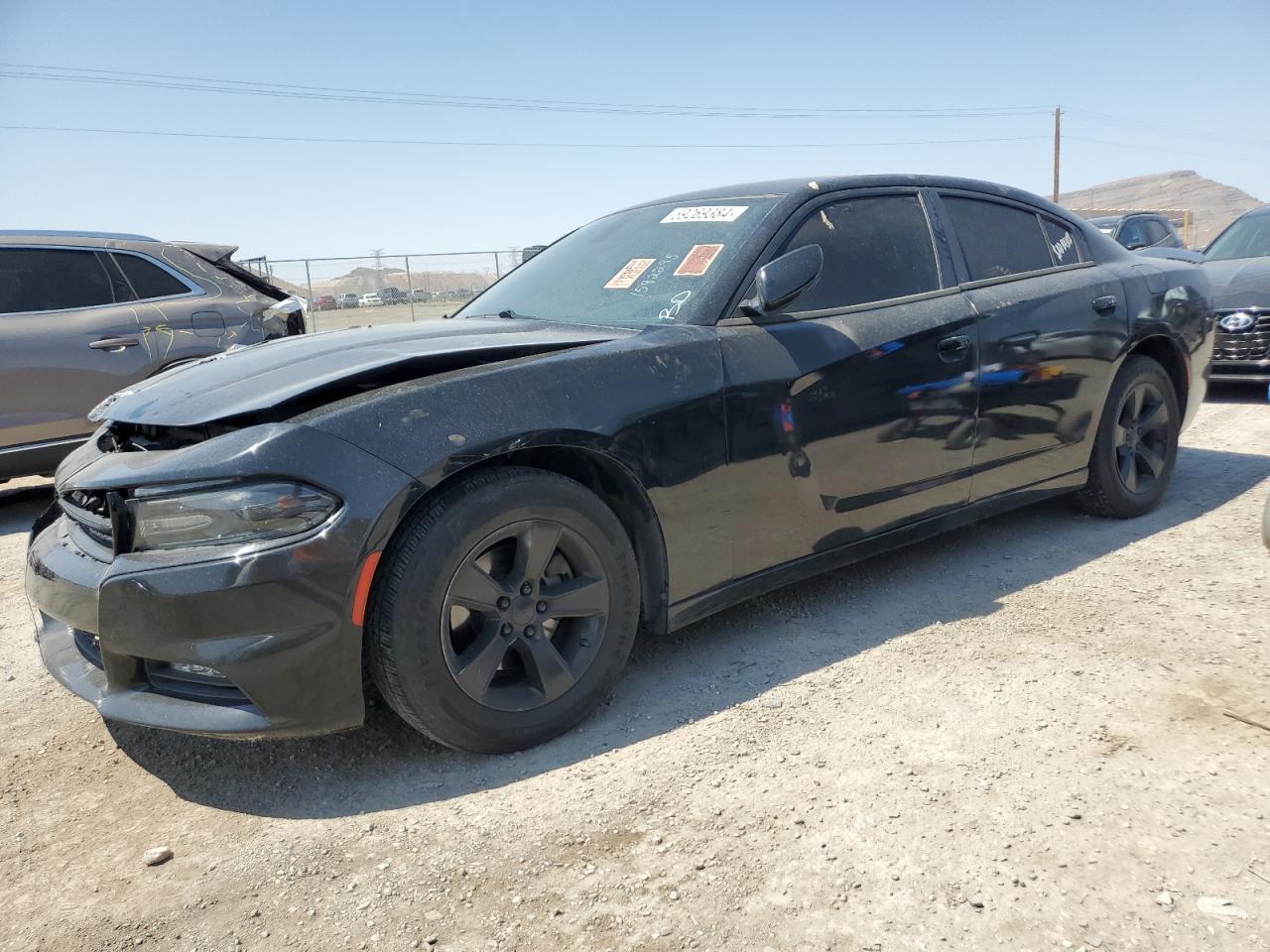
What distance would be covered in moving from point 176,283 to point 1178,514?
6064mm

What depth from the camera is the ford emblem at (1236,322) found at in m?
7.39

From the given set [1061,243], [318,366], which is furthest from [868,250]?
[318,366]

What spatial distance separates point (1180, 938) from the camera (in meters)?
1.72

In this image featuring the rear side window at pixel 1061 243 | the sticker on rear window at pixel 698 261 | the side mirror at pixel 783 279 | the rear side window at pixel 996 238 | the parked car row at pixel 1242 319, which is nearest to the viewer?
the side mirror at pixel 783 279

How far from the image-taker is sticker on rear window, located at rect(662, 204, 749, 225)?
331 cm

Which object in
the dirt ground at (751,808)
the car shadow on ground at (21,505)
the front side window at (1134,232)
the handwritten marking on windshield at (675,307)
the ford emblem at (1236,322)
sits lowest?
the dirt ground at (751,808)

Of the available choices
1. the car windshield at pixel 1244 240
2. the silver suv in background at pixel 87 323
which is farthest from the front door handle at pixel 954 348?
the car windshield at pixel 1244 240

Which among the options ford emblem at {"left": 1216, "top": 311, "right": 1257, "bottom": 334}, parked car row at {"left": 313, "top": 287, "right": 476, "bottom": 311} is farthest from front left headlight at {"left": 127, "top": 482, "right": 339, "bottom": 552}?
parked car row at {"left": 313, "top": 287, "right": 476, "bottom": 311}

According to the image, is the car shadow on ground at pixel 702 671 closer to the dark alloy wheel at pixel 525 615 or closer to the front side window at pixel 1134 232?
the dark alloy wheel at pixel 525 615

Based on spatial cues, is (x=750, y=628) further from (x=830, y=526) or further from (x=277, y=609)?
(x=277, y=609)

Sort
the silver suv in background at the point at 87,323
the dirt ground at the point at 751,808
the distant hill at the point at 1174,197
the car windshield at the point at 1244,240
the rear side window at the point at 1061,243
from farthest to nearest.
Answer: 1. the distant hill at the point at 1174,197
2. the car windshield at the point at 1244,240
3. the silver suv in background at the point at 87,323
4. the rear side window at the point at 1061,243
5. the dirt ground at the point at 751,808

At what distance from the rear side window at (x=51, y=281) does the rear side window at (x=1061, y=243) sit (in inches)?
213

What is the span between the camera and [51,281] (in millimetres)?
5617

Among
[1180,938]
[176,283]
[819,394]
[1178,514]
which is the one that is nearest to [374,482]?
[819,394]
